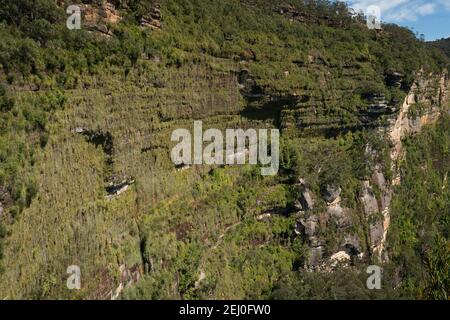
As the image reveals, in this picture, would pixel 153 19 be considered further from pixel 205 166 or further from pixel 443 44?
pixel 443 44

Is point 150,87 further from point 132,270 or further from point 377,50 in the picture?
point 377,50

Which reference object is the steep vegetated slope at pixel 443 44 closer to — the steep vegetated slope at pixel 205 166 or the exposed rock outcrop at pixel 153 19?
the steep vegetated slope at pixel 205 166

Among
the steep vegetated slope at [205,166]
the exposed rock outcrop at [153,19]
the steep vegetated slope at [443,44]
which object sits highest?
the steep vegetated slope at [443,44]

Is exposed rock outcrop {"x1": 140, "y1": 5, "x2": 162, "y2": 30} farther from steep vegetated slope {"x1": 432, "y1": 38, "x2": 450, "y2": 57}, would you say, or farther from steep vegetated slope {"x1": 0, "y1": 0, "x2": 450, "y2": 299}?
steep vegetated slope {"x1": 432, "y1": 38, "x2": 450, "y2": 57}

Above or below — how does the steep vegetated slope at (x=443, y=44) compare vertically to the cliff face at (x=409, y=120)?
above

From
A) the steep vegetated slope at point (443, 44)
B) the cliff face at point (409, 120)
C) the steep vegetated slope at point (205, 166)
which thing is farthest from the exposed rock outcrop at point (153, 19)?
the steep vegetated slope at point (443, 44)

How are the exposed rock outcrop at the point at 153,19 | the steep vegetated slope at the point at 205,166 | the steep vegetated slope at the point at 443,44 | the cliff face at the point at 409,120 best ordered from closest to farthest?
the steep vegetated slope at the point at 205,166 → the exposed rock outcrop at the point at 153,19 → the cliff face at the point at 409,120 → the steep vegetated slope at the point at 443,44

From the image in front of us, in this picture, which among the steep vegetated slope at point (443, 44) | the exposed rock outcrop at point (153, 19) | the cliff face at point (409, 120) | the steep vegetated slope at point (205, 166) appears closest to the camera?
the steep vegetated slope at point (205, 166)
